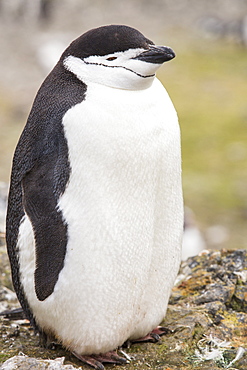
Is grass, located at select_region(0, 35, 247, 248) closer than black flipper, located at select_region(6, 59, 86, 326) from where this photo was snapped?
No

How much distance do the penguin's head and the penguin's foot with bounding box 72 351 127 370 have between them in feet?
4.59

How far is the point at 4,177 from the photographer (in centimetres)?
1148

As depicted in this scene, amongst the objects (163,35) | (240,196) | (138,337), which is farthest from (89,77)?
(163,35)

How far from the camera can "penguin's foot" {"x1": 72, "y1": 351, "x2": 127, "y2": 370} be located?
3.40m

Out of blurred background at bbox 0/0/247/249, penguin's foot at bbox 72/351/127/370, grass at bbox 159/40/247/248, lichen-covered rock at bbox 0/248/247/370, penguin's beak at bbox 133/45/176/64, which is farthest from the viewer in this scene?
blurred background at bbox 0/0/247/249

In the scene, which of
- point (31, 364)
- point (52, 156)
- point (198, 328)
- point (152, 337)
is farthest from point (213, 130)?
point (31, 364)

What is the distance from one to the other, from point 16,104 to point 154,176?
12.2m

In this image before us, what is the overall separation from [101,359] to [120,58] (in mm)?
1547

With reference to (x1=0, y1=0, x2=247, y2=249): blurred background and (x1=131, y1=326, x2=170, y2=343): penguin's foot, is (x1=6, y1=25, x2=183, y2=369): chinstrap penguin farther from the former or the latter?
(x1=0, y1=0, x2=247, y2=249): blurred background

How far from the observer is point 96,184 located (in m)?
3.17

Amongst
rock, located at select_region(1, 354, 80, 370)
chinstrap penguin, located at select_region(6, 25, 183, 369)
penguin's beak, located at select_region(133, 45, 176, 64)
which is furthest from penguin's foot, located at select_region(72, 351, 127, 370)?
penguin's beak, located at select_region(133, 45, 176, 64)

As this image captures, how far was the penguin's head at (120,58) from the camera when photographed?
124 inches

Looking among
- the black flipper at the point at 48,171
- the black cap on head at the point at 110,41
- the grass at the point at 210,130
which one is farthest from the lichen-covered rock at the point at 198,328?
the grass at the point at 210,130

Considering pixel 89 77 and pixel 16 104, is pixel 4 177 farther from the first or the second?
pixel 89 77
